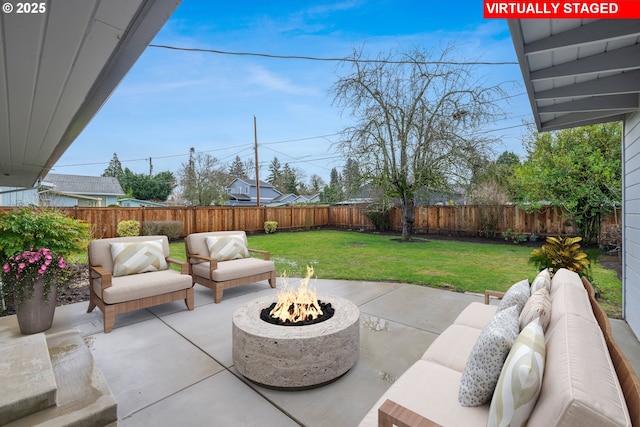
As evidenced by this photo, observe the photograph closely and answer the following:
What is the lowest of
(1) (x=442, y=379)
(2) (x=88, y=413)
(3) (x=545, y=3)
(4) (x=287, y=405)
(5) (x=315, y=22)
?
(4) (x=287, y=405)

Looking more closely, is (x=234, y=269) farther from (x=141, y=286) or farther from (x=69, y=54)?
(x=69, y=54)

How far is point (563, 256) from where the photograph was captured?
352cm

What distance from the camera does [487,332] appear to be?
1.43m

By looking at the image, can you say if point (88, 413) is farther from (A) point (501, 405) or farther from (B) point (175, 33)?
(B) point (175, 33)

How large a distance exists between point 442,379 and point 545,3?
2656 millimetres

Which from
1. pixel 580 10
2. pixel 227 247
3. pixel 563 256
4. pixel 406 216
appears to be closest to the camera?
pixel 580 10

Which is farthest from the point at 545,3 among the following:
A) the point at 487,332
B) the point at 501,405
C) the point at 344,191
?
the point at 344,191

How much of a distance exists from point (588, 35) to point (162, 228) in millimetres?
12079

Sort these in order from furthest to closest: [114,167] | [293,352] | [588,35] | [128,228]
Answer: [114,167] → [128,228] → [293,352] → [588,35]

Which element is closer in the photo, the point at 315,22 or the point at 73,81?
the point at 73,81

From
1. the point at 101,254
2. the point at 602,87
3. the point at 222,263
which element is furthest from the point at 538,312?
the point at 101,254

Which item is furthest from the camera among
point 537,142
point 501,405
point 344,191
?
point 344,191

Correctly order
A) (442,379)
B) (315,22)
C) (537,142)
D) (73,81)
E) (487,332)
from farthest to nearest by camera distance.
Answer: (537,142) → (315,22) → (73,81) → (442,379) → (487,332)

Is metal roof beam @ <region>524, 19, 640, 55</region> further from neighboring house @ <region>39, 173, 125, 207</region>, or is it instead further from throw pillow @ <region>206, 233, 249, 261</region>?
neighboring house @ <region>39, 173, 125, 207</region>
